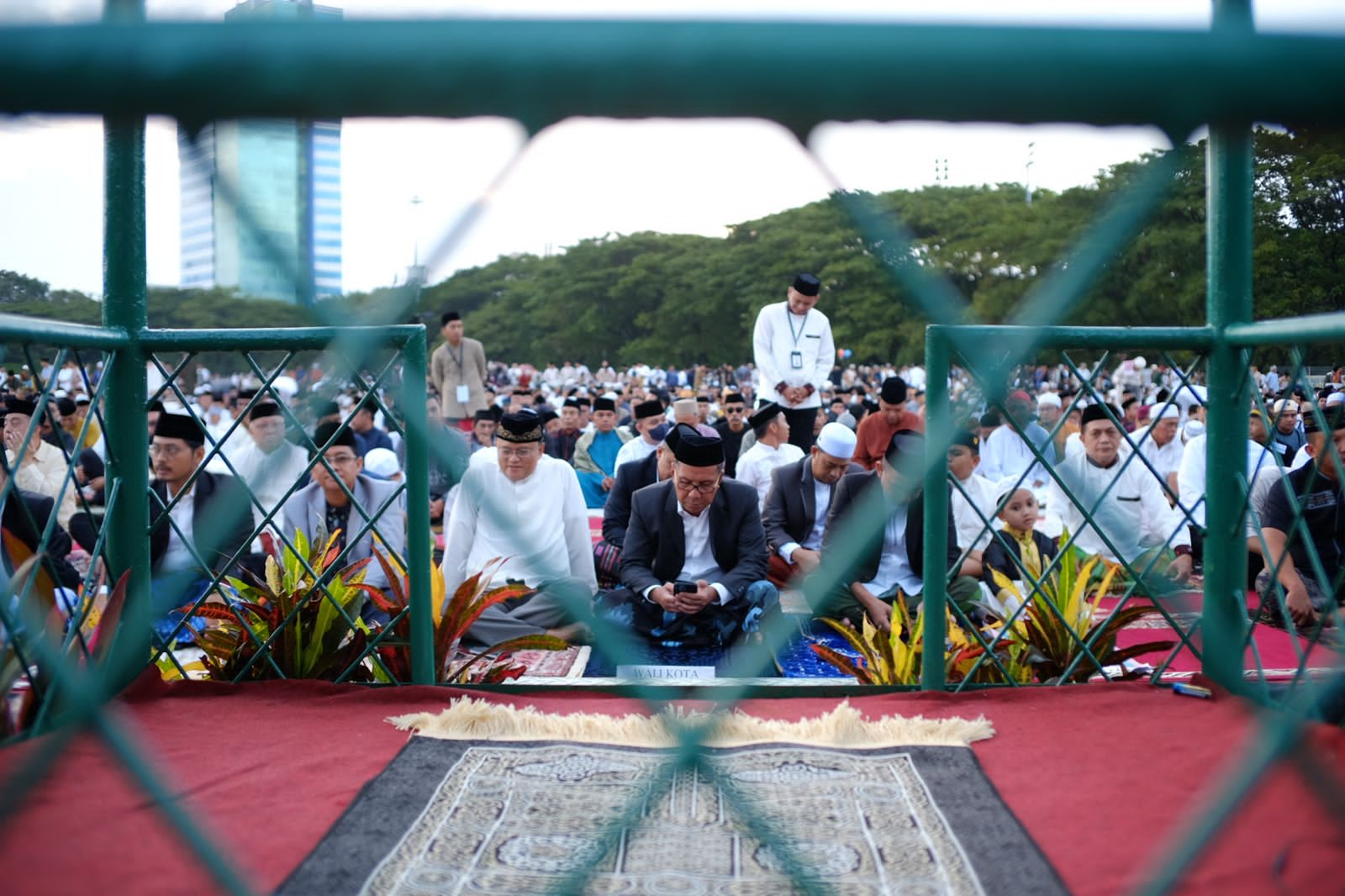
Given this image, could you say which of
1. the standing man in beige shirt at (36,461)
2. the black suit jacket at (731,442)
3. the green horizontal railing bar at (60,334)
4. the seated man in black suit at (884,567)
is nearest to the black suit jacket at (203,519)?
the green horizontal railing bar at (60,334)

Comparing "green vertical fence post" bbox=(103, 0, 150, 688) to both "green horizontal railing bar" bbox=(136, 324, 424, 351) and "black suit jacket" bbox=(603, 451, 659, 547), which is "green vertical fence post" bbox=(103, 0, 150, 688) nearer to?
"green horizontal railing bar" bbox=(136, 324, 424, 351)

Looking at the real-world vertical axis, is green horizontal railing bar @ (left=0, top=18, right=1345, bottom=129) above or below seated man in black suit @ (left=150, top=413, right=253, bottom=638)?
above

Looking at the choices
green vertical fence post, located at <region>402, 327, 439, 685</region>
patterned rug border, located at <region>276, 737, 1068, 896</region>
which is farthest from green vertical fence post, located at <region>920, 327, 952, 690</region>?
green vertical fence post, located at <region>402, 327, 439, 685</region>

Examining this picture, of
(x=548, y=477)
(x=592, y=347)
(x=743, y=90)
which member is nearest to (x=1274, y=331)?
(x=743, y=90)

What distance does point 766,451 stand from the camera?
625 cm

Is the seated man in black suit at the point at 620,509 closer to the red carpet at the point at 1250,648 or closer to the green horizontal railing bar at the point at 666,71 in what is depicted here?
the red carpet at the point at 1250,648

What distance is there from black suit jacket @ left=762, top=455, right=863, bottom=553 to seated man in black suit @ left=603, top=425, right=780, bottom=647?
2.58 ft

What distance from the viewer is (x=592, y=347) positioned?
42.2 metres

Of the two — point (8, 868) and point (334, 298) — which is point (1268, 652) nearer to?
point (8, 868)

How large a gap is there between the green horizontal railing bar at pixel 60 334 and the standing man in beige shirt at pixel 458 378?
19.0 ft

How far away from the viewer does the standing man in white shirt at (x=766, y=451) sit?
6.19 meters

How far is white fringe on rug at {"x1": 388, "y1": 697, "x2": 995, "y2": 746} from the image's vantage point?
210 cm

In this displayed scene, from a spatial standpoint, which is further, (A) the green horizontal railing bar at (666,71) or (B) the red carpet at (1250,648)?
(B) the red carpet at (1250,648)

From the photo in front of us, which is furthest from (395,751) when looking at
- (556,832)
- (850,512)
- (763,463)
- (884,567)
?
(763,463)
